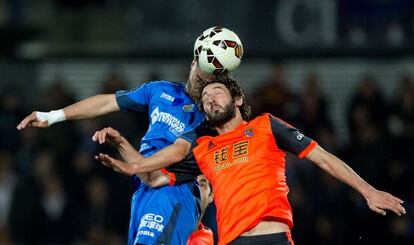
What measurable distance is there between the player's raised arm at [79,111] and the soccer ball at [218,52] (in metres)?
1.01

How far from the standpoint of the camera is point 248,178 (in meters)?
8.75

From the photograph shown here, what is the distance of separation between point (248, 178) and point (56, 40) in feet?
36.2

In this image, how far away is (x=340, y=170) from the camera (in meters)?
8.53

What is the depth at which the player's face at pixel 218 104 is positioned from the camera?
8938mm

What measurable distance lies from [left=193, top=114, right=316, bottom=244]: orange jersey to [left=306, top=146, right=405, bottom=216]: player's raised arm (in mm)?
119

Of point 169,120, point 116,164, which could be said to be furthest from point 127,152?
point 169,120

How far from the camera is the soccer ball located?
939 centimetres

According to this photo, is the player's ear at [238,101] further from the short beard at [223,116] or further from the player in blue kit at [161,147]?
the player in blue kit at [161,147]

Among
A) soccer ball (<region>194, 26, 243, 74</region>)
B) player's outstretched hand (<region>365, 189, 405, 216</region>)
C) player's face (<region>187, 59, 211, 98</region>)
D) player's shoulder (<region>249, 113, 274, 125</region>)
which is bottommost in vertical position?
player's outstretched hand (<region>365, 189, 405, 216</region>)

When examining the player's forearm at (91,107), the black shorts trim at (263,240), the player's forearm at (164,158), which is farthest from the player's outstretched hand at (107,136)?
the black shorts trim at (263,240)

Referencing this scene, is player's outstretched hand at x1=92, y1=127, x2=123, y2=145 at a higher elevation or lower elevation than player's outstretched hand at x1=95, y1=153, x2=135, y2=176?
higher

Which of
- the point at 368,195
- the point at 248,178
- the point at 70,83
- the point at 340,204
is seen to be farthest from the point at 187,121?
the point at 70,83

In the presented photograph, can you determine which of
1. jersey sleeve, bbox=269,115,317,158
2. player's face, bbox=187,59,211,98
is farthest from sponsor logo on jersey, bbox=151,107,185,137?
jersey sleeve, bbox=269,115,317,158

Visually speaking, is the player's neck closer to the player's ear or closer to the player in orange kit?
the player in orange kit
